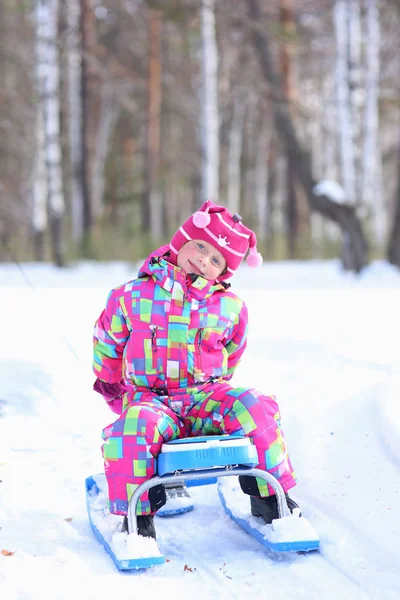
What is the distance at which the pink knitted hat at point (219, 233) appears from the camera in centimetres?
295

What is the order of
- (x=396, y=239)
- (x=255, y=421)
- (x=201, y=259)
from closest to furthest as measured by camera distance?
(x=255, y=421)
(x=201, y=259)
(x=396, y=239)

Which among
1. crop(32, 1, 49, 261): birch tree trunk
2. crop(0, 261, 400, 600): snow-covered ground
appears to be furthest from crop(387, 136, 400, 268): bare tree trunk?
crop(32, 1, 49, 261): birch tree trunk

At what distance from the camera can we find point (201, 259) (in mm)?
2932

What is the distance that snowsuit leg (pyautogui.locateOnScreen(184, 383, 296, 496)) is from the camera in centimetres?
270

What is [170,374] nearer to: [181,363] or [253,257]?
[181,363]

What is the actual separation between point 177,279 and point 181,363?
32cm

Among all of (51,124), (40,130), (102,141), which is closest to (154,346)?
(51,124)

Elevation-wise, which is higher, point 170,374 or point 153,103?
point 153,103

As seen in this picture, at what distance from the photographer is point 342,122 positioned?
12.5m

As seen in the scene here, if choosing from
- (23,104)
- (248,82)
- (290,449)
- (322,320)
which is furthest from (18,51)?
(290,449)

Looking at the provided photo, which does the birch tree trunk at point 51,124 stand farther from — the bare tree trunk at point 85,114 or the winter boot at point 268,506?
the winter boot at point 268,506

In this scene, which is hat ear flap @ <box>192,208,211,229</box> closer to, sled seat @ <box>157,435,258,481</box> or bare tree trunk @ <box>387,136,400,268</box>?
sled seat @ <box>157,435,258,481</box>

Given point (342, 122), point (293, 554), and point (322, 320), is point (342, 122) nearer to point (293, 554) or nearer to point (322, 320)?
point (322, 320)

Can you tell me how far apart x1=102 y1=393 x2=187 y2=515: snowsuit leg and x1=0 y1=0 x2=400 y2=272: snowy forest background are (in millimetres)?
1212
